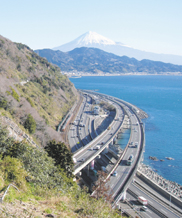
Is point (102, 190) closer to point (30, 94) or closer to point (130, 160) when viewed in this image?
point (130, 160)

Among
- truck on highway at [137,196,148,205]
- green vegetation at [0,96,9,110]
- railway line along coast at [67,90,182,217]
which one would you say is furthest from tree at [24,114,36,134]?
truck on highway at [137,196,148,205]

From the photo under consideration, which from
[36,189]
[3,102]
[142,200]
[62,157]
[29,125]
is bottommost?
[142,200]

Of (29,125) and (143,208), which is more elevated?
(29,125)

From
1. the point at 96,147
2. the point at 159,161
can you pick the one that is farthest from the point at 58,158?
the point at 159,161

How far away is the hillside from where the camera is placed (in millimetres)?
20328

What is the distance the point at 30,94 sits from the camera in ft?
93.6

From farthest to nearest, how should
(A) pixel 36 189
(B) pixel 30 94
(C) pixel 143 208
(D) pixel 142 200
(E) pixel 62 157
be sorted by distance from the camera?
(B) pixel 30 94, (D) pixel 142 200, (C) pixel 143 208, (E) pixel 62 157, (A) pixel 36 189

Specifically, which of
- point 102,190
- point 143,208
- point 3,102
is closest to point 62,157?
point 102,190

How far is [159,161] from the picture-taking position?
25984 mm

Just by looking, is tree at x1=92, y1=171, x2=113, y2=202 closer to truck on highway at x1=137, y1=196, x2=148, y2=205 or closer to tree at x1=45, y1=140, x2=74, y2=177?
tree at x1=45, y1=140, x2=74, y2=177

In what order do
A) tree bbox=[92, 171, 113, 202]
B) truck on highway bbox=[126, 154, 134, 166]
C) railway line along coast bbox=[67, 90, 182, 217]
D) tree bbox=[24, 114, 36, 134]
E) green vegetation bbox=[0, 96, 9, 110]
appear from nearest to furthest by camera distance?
tree bbox=[92, 171, 113, 202]
railway line along coast bbox=[67, 90, 182, 217]
green vegetation bbox=[0, 96, 9, 110]
tree bbox=[24, 114, 36, 134]
truck on highway bbox=[126, 154, 134, 166]

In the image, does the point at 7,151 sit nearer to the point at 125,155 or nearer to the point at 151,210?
the point at 151,210

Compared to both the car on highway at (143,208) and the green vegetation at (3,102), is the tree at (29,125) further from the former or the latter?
the car on highway at (143,208)

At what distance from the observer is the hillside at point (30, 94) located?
800 inches
